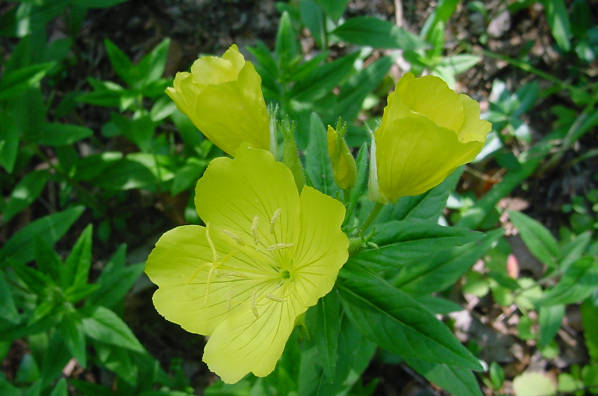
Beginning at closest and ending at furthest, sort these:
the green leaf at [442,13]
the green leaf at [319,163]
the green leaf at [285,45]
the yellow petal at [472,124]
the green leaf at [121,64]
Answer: the yellow petal at [472,124]
the green leaf at [319,163]
the green leaf at [285,45]
the green leaf at [121,64]
the green leaf at [442,13]

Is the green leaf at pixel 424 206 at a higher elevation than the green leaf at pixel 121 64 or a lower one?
lower

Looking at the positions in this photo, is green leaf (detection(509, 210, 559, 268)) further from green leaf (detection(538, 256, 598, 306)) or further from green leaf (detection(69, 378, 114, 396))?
green leaf (detection(69, 378, 114, 396))

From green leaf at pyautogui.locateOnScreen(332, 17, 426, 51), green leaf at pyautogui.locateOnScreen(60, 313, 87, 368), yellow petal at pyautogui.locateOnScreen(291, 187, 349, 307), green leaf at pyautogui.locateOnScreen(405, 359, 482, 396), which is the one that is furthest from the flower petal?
green leaf at pyautogui.locateOnScreen(60, 313, 87, 368)

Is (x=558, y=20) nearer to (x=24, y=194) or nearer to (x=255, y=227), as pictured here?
(x=255, y=227)

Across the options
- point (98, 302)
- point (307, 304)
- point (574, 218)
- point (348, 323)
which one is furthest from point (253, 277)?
point (574, 218)

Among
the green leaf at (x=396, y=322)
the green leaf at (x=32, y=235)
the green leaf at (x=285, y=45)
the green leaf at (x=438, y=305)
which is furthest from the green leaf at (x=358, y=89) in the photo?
the green leaf at (x=32, y=235)

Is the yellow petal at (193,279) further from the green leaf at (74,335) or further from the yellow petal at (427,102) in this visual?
the green leaf at (74,335)
